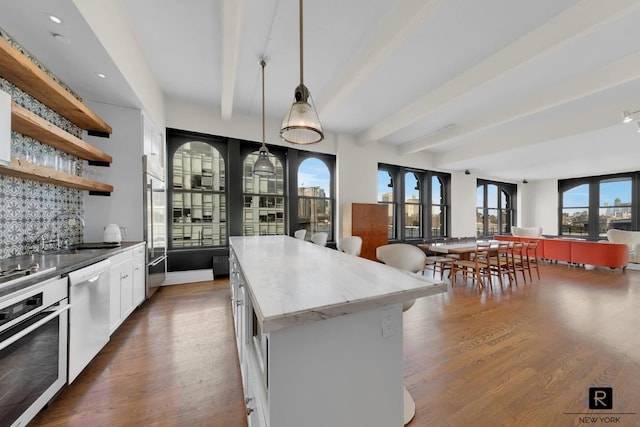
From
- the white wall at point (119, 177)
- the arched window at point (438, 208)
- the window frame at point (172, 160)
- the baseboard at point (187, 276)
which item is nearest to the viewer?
the white wall at point (119, 177)

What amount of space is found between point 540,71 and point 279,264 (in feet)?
13.2

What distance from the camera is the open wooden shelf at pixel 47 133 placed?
5.93ft

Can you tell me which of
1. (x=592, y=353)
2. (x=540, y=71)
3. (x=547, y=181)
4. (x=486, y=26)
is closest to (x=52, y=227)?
(x=486, y=26)

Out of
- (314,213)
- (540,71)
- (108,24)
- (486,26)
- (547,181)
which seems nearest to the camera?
(108,24)

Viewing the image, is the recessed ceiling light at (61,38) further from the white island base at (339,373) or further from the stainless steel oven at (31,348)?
the white island base at (339,373)

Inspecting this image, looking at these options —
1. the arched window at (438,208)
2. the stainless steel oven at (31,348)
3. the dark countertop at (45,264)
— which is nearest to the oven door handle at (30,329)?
the stainless steel oven at (31,348)

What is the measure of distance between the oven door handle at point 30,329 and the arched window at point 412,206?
694cm

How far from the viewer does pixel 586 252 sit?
5.77m

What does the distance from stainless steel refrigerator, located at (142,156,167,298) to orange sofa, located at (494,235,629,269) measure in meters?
8.94

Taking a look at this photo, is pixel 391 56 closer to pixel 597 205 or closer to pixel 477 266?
pixel 477 266

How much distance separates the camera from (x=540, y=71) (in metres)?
3.09

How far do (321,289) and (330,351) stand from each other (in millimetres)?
242

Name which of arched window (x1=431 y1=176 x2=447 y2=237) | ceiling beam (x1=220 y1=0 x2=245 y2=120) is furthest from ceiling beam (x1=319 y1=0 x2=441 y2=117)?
arched window (x1=431 y1=176 x2=447 y2=237)

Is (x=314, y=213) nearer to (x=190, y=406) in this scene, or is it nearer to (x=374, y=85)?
(x=374, y=85)
